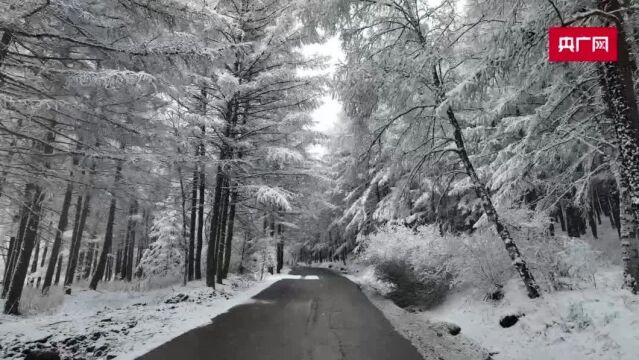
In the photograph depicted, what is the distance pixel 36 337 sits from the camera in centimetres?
637

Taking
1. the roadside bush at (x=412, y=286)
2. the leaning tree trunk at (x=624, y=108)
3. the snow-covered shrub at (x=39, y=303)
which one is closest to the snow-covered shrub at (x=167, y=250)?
the snow-covered shrub at (x=39, y=303)

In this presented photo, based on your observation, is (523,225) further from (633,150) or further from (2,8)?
(2,8)

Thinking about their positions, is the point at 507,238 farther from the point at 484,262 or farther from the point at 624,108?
the point at 624,108

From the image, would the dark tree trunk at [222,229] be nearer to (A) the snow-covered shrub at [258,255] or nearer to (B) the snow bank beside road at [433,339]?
(A) the snow-covered shrub at [258,255]

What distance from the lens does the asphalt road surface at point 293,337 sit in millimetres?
5645

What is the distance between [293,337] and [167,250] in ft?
65.2

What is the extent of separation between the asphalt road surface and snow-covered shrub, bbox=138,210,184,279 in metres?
15.3

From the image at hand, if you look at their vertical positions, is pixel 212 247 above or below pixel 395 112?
below

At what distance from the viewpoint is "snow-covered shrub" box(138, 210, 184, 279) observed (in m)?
23.5

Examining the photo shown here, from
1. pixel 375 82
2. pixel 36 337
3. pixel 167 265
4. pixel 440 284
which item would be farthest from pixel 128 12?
pixel 167 265

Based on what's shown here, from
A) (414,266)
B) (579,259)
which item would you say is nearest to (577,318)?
(579,259)

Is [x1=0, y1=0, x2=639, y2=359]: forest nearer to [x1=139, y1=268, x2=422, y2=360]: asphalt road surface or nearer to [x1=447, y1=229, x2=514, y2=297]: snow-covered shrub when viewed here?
[x1=447, y1=229, x2=514, y2=297]: snow-covered shrub

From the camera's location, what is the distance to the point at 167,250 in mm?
24047

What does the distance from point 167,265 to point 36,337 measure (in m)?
18.2
